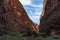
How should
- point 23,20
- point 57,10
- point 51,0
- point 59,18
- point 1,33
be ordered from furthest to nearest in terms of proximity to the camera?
point 23,20 < point 51,0 < point 57,10 < point 59,18 < point 1,33

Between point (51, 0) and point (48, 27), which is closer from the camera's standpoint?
point (48, 27)

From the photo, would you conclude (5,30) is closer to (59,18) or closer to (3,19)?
(3,19)

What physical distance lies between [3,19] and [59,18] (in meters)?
3.27

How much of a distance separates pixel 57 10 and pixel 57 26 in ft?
4.06

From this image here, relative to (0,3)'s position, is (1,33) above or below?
below

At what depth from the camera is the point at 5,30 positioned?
10.5m

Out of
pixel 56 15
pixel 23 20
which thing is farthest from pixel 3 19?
pixel 23 20

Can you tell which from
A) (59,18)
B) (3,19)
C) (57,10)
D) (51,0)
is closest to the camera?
(3,19)

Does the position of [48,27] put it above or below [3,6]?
below

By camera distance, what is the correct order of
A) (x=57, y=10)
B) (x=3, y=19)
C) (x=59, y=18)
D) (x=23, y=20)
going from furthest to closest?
(x=23, y=20)
(x=57, y=10)
(x=59, y=18)
(x=3, y=19)

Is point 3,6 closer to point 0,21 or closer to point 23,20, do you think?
point 0,21

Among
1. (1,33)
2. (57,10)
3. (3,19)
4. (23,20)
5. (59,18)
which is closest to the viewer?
(1,33)

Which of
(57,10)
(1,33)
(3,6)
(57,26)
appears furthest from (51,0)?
(1,33)

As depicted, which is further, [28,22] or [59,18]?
[28,22]
